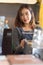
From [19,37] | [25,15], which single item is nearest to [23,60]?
[19,37]

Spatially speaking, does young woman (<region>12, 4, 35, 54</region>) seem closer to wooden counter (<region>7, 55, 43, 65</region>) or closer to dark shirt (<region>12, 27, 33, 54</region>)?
dark shirt (<region>12, 27, 33, 54</region>)

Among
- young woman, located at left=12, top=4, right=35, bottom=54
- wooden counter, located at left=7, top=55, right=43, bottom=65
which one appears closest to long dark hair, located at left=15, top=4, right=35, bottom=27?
young woman, located at left=12, top=4, right=35, bottom=54

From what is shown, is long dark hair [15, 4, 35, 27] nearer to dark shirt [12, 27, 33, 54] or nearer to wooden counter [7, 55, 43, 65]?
dark shirt [12, 27, 33, 54]

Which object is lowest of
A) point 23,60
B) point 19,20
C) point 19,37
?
point 23,60

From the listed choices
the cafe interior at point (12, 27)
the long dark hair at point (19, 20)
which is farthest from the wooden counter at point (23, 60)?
the long dark hair at point (19, 20)

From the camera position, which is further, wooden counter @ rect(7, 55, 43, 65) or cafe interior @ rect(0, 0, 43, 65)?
cafe interior @ rect(0, 0, 43, 65)

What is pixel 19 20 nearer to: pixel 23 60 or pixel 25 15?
pixel 25 15

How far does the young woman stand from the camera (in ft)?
3.99

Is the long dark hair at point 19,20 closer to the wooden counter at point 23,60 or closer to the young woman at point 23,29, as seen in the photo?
the young woman at point 23,29

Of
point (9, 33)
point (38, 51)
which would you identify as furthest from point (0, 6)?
point (38, 51)

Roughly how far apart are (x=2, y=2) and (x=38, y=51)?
46cm

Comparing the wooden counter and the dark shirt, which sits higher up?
the dark shirt

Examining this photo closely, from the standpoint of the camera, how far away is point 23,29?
1231mm

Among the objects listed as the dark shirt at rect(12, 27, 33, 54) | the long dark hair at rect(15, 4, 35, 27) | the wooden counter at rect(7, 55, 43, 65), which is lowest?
the wooden counter at rect(7, 55, 43, 65)
